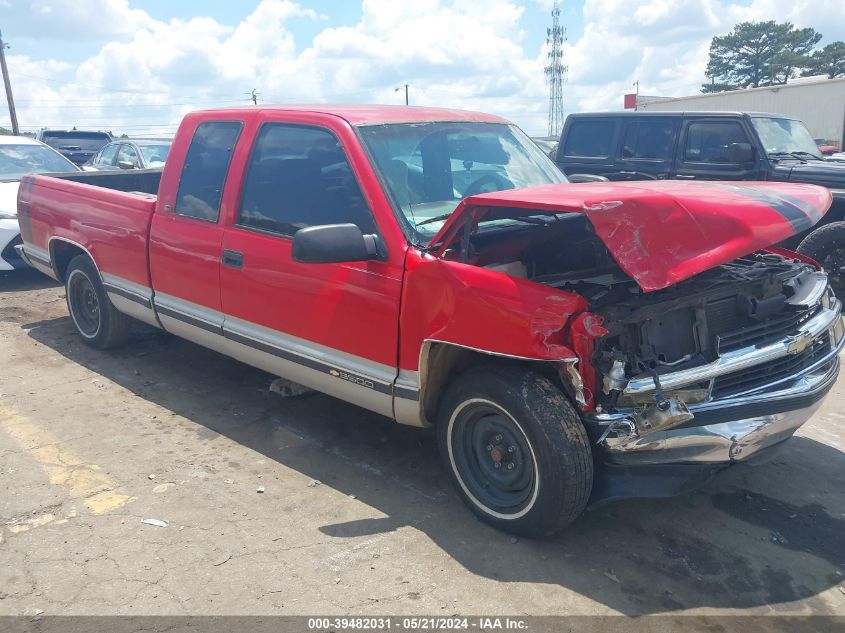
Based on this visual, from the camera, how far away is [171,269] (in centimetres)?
502

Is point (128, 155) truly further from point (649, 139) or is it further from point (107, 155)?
point (649, 139)

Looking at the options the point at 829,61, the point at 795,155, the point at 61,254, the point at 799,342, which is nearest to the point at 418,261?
the point at 799,342

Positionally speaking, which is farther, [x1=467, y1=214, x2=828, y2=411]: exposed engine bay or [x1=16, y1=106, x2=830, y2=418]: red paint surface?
[x1=467, y1=214, x2=828, y2=411]: exposed engine bay

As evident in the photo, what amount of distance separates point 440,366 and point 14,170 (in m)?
8.19

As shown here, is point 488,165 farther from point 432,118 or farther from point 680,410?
point 680,410

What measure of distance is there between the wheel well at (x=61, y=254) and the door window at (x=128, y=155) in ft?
21.2

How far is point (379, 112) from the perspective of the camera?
4.34 metres

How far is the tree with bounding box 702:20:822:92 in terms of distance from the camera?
5247 centimetres

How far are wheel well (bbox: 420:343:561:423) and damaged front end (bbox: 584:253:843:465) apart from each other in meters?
0.59

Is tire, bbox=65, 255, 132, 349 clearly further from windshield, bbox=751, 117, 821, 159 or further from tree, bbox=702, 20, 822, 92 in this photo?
tree, bbox=702, 20, 822, 92

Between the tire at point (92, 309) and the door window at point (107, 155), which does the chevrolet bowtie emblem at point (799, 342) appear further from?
the door window at point (107, 155)

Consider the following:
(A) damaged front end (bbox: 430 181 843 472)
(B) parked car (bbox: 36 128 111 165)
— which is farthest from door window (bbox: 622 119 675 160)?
(B) parked car (bbox: 36 128 111 165)

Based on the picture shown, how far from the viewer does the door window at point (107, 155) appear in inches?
533

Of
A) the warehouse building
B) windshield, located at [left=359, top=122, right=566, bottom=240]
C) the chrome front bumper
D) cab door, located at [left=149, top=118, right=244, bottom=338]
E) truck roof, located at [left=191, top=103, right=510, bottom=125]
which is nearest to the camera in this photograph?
the chrome front bumper
